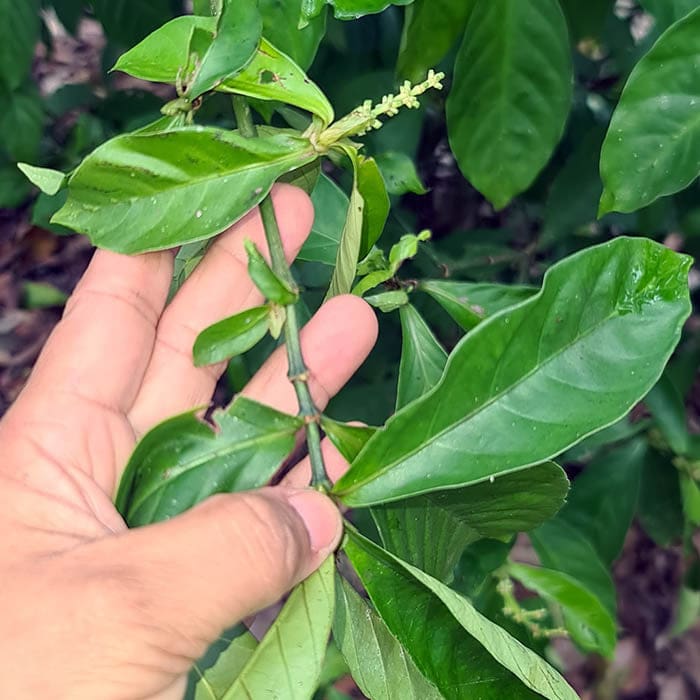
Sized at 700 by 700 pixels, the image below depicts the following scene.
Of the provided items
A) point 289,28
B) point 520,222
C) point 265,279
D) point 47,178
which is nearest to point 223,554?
point 265,279

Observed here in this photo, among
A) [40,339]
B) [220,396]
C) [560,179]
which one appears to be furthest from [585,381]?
[40,339]

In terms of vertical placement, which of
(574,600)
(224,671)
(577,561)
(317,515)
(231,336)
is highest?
(231,336)

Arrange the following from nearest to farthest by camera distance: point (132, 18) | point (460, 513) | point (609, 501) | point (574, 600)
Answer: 1. point (460, 513)
2. point (574, 600)
3. point (132, 18)
4. point (609, 501)

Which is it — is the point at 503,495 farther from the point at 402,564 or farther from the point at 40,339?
the point at 40,339

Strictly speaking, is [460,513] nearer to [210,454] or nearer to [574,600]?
[210,454]

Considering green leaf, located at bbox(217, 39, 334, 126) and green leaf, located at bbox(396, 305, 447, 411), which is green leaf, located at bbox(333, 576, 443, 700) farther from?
green leaf, located at bbox(217, 39, 334, 126)

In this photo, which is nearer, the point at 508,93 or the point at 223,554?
the point at 223,554

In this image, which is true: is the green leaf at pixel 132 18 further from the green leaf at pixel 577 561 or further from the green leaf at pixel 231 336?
the green leaf at pixel 577 561
